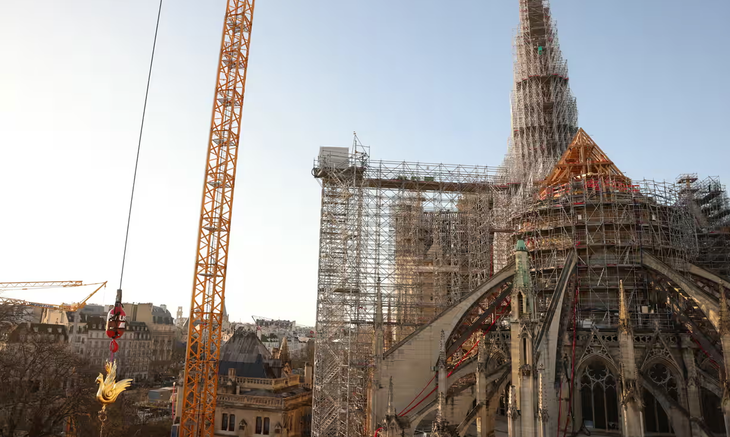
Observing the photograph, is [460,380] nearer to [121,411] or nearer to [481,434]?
[481,434]

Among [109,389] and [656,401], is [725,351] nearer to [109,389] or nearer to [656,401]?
[656,401]

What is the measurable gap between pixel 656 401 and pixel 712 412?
2.22 metres

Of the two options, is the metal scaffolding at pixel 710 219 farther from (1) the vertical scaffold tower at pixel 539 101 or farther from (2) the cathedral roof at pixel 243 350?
(2) the cathedral roof at pixel 243 350

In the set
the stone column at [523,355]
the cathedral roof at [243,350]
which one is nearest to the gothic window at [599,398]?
the stone column at [523,355]

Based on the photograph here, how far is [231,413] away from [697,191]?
40916mm

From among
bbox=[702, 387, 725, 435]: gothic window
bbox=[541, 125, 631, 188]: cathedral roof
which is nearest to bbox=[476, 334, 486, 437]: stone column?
bbox=[702, 387, 725, 435]: gothic window

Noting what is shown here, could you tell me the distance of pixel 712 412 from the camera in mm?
24609

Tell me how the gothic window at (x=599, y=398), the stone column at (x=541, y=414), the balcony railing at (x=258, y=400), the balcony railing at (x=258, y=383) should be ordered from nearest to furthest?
1. the stone column at (x=541, y=414)
2. the gothic window at (x=599, y=398)
3. the balcony railing at (x=258, y=400)
4. the balcony railing at (x=258, y=383)

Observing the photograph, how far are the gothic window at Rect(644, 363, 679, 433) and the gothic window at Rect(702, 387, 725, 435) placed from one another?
129 centimetres

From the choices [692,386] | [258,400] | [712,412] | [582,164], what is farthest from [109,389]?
[582,164]

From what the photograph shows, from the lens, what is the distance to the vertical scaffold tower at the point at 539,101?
47344 millimetres

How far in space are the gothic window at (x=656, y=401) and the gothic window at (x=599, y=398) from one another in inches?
57.3

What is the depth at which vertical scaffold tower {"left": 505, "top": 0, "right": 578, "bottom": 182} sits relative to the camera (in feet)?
155

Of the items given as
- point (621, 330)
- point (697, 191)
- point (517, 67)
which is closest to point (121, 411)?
point (621, 330)
